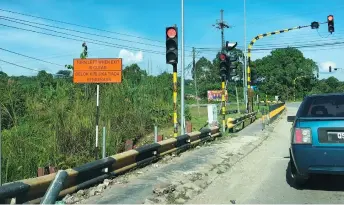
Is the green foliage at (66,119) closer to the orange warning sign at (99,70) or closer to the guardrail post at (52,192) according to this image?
the orange warning sign at (99,70)

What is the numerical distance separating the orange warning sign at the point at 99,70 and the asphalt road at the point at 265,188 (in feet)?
11.7

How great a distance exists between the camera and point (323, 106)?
26.3 feet

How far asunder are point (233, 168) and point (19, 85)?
844 centimetres

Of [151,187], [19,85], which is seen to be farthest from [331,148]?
[19,85]

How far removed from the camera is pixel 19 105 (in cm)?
1317

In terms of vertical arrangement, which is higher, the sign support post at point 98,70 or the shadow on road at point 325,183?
the sign support post at point 98,70

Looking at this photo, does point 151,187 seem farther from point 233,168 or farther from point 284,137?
point 284,137

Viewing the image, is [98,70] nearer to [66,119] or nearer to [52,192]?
[66,119]

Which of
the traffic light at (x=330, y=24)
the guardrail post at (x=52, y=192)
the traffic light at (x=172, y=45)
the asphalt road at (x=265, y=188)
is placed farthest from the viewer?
the traffic light at (x=330, y=24)

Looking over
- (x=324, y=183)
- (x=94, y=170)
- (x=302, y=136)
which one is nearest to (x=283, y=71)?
(x=324, y=183)

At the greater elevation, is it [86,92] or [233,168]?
[86,92]

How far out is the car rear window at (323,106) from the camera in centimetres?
786

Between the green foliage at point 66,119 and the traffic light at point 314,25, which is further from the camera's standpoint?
the traffic light at point 314,25

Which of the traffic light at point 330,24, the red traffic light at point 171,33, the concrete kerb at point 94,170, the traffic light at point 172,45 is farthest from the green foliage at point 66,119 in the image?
the traffic light at point 330,24
